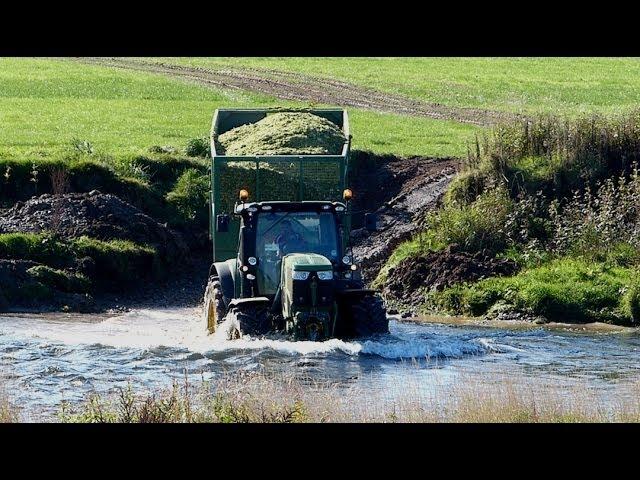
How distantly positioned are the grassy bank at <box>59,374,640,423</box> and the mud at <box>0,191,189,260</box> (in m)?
9.47

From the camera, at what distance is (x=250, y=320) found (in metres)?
18.0

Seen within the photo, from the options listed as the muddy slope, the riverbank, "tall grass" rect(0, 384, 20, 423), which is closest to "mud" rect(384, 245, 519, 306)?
the riverbank

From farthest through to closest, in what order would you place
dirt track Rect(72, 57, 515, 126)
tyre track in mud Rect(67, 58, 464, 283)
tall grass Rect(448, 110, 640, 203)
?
dirt track Rect(72, 57, 515, 126), tyre track in mud Rect(67, 58, 464, 283), tall grass Rect(448, 110, 640, 203)

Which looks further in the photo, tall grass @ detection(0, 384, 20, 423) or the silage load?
the silage load

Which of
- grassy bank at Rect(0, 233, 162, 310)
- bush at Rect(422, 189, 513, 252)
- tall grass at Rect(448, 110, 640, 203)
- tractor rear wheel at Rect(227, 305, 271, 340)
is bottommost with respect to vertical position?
tractor rear wheel at Rect(227, 305, 271, 340)

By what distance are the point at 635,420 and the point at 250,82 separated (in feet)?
113

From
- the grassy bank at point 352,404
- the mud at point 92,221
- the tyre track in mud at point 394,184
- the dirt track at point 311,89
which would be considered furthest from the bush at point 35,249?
the dirt track at point 311,89

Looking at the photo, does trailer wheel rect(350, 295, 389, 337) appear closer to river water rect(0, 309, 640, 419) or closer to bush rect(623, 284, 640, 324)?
river water rect(0, 309, 640, 419)

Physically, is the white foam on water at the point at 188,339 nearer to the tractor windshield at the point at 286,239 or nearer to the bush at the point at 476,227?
the tractor windshield at the point at 286,239

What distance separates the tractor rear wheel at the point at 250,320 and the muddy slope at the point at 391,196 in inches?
287

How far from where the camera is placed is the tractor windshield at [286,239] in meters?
18.7

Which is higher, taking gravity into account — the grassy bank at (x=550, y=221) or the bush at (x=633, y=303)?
the grassy bank at (x=550, y=221)

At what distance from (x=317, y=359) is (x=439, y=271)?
6.73 m

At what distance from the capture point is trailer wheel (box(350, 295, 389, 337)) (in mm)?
18484
